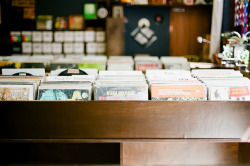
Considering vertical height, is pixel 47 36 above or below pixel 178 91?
above

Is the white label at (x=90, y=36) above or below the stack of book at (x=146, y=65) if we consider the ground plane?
above

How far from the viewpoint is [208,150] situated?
187cm

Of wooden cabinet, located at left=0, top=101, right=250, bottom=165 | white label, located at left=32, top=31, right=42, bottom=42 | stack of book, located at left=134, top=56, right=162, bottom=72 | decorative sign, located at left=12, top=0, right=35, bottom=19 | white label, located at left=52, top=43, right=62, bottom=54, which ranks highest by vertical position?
decorative sign, located at left=12, top=0, right=35, bottom=19

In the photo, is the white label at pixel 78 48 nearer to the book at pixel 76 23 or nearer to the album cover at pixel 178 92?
the book at pixel 76 23

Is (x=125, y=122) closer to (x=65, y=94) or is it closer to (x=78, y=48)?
(x=65, y=94)

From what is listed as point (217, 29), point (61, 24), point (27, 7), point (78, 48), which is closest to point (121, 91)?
point (217, 29)

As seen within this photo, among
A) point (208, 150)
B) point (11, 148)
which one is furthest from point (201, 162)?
point (11, 148)

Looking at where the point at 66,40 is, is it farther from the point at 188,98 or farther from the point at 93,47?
the point at 188,98

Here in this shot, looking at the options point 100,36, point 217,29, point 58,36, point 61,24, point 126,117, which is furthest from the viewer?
point 61,24

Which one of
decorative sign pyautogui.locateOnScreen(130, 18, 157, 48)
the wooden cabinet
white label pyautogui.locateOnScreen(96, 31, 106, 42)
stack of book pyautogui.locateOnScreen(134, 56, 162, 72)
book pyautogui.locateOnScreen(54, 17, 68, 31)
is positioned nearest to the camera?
the wooden cabinet

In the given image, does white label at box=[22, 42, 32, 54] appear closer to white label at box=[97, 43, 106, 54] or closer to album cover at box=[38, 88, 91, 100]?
white label at box=[97, 43, 106, 54]

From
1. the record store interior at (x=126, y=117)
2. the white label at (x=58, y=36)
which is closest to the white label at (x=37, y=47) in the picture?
the white label at (x=58, y=36)

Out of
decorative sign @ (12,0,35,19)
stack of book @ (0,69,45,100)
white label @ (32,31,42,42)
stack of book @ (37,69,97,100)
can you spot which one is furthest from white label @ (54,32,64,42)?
stack of book @ (37,69,97,100)

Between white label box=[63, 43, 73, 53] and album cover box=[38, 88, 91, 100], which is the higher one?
white label box=[63, 43, 73, 53]
